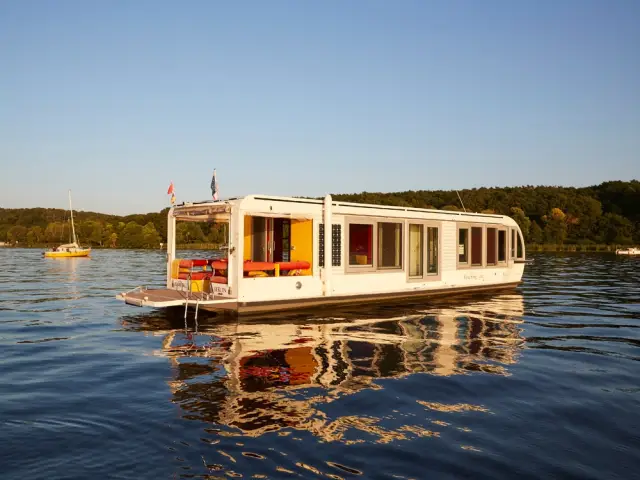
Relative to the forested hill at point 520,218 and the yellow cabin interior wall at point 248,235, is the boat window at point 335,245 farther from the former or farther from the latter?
the forested hill at point 520,218

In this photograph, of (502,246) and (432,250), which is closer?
(432,250)

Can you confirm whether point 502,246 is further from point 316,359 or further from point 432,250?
point 316,359

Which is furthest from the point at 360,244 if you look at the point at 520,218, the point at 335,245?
the point at 520,218

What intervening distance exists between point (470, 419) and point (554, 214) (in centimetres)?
10338

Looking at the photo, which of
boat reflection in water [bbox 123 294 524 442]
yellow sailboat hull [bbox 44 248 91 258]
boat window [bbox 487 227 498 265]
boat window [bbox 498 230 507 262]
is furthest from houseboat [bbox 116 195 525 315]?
yellow sailboat hull [bbox 44 248 91 258]

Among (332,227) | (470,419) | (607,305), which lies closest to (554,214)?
(607,305)

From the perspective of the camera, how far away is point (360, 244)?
657 inches

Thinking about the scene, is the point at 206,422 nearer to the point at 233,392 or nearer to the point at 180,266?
the point at 233,392

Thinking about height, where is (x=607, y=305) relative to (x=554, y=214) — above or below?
below

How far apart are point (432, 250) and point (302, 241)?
5.18 metres

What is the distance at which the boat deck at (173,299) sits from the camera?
13.2 meters

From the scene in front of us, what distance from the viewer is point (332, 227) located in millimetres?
15750

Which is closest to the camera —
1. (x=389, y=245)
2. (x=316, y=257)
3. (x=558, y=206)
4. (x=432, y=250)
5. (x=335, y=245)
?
Result: (x=316, y=257)

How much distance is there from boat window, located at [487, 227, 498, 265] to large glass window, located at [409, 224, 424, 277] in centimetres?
425
